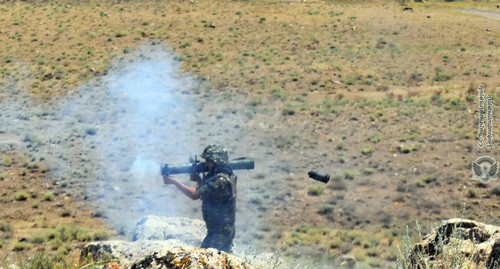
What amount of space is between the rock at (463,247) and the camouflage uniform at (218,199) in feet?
8.01

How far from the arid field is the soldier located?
5.43 feet

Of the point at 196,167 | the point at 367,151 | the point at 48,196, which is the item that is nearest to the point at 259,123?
the point at 367,151

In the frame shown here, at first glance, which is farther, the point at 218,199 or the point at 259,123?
the point at 259,123

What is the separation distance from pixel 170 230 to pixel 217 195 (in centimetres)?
244

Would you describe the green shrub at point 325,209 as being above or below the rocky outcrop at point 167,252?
below

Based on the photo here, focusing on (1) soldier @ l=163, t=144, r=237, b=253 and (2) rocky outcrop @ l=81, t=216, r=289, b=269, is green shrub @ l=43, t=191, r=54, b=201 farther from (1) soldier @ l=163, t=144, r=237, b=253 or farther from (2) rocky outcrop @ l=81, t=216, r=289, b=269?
(1) soldier @ l=163, t=144, r=237, b=253

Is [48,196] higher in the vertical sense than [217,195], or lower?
lower

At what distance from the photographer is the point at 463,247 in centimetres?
558

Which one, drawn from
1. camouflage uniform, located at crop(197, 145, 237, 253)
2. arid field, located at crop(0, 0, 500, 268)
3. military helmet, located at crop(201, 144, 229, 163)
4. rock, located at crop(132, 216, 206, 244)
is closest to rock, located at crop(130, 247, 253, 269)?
arid field, located at crop(0, 0, 500, 268)

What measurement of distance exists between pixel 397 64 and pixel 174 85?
10265mm

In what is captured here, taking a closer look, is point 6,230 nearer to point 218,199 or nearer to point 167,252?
point 218,199

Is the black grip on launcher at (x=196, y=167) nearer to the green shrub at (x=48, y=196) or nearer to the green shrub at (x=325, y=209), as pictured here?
the green shrub at (x=325, y=209)

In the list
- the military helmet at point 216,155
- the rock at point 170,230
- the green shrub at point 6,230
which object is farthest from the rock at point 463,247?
the green shrub at point 6,230

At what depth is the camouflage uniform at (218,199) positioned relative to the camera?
7.51m
